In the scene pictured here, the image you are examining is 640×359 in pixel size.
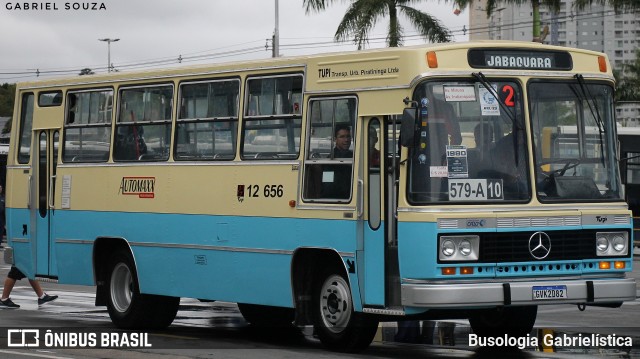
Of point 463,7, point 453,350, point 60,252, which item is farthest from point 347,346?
point 463,7

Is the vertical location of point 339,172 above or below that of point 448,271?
above

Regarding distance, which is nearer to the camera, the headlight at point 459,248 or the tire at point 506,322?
the headlight at point 459,248

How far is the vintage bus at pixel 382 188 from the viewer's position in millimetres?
12812

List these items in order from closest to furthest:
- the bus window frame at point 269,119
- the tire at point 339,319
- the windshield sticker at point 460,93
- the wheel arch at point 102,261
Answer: the windshield sticker at point 460,93
the tire at point 339,319
the bus window frame at point 269,119
the wheel arch at point 102,261

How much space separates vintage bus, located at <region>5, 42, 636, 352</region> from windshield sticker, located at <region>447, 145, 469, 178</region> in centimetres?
1

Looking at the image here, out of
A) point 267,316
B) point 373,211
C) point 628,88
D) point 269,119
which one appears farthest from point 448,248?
point 628,88

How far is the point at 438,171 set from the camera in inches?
504

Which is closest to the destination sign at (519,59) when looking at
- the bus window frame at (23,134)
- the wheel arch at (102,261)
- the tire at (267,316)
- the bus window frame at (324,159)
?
the bus window frame at (324,159)

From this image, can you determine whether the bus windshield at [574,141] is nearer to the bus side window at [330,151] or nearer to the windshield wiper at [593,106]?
the windshield wiper at [593,106]

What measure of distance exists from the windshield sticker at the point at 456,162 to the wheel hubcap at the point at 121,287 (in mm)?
5700

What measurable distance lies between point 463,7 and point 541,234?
107ft

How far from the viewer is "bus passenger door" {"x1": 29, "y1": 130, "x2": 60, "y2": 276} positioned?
715 inches

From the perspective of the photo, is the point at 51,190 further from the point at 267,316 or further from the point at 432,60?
the point at 432,60

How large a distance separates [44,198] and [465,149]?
752 cm
